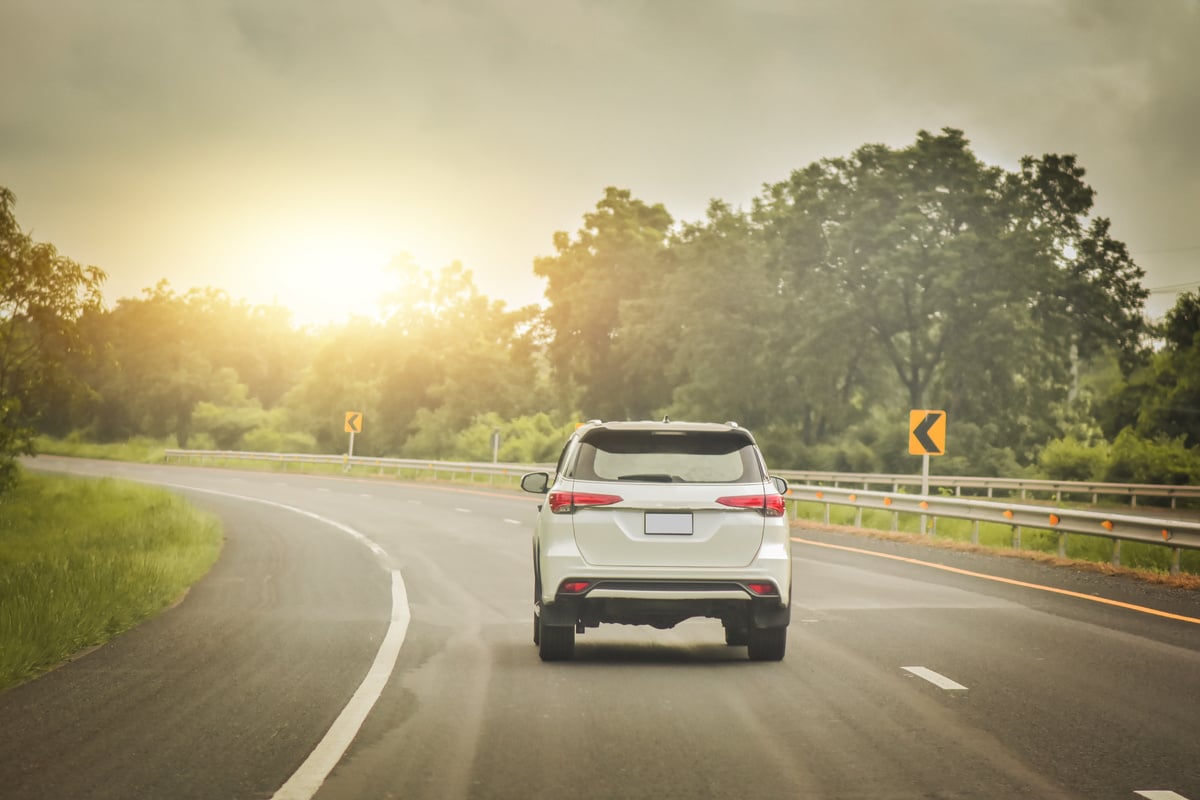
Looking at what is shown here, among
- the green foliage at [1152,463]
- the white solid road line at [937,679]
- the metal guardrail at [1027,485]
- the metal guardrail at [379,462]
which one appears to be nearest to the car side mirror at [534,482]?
the white solid road line at [937,679]

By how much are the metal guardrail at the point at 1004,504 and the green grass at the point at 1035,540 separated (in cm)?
57

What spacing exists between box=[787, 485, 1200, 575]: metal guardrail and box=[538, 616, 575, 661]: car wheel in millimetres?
9695

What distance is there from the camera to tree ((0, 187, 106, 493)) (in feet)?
93.2

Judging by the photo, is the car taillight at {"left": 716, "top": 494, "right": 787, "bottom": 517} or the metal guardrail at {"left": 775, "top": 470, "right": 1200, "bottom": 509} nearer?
the car taillight at {"left": 716, "top": 494, "right": 787, "bottom": 517}

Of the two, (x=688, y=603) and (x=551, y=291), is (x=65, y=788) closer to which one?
(x=688, y=603)

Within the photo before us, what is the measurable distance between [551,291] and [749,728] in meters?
81.6

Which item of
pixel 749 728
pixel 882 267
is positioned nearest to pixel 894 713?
pixel 749 728

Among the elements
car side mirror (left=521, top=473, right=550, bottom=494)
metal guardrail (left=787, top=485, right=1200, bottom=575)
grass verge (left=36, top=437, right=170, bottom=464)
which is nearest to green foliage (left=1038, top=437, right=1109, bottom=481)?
metal guardrail (left=787, top=485, right=1200, bottom=575)

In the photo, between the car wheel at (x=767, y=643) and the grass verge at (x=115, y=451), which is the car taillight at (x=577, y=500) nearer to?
the car wheel at (x=767, y=643)

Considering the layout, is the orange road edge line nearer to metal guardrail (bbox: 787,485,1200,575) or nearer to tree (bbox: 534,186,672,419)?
metal guardrail (bbox: 787,485,1200,575)

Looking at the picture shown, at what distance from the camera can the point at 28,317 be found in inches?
1177

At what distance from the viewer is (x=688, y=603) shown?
9312 mm

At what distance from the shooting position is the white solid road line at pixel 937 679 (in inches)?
345

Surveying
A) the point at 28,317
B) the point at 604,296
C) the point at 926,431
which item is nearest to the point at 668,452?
the point at 926,431
